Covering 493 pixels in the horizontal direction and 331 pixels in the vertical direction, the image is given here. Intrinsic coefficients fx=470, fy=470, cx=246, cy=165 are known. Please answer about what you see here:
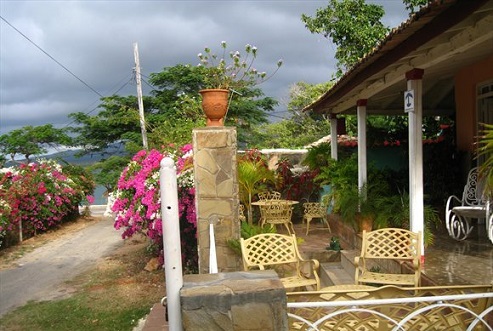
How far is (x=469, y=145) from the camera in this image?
8320mm

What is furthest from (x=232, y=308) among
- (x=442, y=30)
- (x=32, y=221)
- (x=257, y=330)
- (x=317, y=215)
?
(x=32, y=221)

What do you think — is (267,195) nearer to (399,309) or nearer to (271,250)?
(271,250)

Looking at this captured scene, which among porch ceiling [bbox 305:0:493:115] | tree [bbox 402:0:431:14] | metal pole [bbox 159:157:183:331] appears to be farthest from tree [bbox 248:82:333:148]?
metal pole [bbox 159:157:183:331]

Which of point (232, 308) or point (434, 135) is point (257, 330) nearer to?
point (232, 308)

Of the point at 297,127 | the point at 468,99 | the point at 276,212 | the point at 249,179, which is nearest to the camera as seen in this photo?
the point at 468,99

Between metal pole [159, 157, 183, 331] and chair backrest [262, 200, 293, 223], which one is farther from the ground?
metal pole [159, 157, 183, 331]

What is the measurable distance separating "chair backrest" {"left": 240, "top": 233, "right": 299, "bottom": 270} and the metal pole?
2.00 m

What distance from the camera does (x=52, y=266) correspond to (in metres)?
9.38

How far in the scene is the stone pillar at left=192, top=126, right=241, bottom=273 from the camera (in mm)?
5234

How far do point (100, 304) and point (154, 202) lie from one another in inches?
66.1

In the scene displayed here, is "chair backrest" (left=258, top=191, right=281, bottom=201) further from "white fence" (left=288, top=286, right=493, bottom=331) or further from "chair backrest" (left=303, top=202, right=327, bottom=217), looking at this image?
"white fence" (left=288, top=286, right=493, bottom=331)

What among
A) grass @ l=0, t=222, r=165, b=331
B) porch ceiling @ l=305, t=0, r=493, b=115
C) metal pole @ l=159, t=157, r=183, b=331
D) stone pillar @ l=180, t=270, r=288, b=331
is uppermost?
porch ceiling @ l=305, t=0, r=493, b=115

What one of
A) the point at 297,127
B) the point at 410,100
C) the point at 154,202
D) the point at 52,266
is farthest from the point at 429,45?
the point at 297,127

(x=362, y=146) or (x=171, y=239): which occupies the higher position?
(x=362, y=146)
